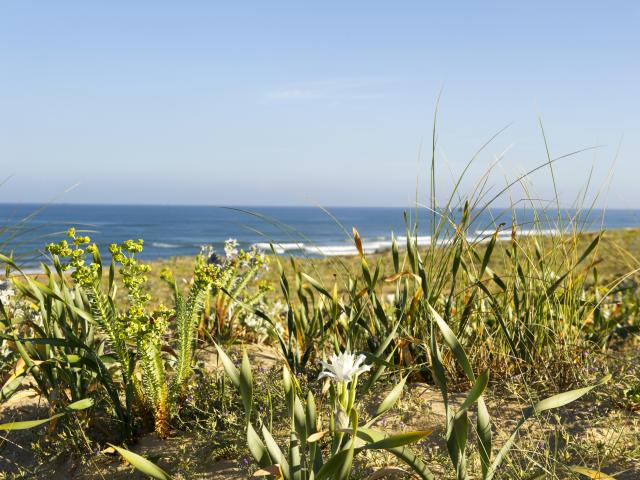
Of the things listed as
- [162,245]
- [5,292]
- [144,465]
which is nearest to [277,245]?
[5,292]

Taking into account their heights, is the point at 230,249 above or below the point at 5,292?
above

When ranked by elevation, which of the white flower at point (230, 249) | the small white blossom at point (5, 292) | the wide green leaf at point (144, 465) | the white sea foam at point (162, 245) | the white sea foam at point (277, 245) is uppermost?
→ the white sea foam at point (277, 245)

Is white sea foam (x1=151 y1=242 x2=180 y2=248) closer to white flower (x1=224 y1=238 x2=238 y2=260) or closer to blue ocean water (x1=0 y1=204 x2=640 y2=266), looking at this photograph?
blue ocean water (x1=0 y1=204 x2=640 y2=266)

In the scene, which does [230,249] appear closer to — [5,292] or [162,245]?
[5,292]

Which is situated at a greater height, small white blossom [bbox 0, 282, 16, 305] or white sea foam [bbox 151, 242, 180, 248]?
small white blossom [bbox 0, 282, 16, 305]

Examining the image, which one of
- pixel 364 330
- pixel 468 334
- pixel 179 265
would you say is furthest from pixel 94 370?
pixel 179 265

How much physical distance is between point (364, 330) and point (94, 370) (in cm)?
145

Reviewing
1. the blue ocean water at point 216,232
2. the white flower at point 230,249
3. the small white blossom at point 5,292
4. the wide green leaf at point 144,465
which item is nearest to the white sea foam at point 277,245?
the blue ocean water at point 216,232

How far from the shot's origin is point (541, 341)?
3.19 m

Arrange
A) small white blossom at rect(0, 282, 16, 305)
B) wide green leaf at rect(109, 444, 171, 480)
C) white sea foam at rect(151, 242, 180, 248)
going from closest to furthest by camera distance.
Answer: wide green leaf at rect(109, 444, 171, 480), small white blossom at rect(0, 282, 16, 305), white sea foam at rect(151, 242, 180, 248)

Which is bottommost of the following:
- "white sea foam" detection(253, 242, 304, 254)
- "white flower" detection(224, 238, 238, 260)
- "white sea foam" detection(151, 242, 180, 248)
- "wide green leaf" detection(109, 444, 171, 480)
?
"white sea foam" detection(151, 242, 180, 248)

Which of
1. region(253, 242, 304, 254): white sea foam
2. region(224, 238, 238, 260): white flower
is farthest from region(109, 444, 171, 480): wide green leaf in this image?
region(224, 238, 238, 260): white flower

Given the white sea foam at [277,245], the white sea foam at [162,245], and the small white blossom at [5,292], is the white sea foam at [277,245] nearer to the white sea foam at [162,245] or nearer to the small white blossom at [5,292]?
the small white blossom at [5,292]

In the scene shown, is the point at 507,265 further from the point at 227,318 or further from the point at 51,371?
the point at 51,371
